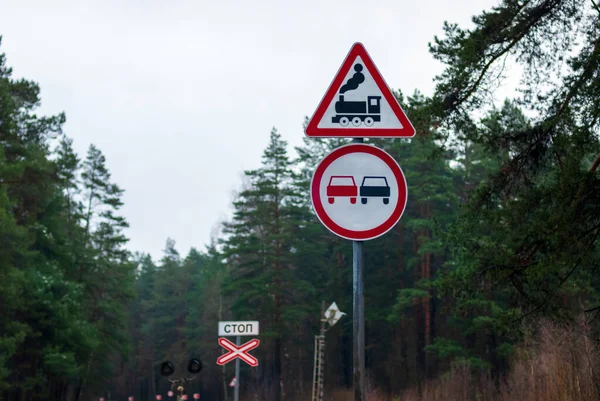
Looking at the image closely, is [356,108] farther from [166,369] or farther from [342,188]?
[166,369]

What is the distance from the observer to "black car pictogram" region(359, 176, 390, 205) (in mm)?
5586

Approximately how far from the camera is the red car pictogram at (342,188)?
220 inches

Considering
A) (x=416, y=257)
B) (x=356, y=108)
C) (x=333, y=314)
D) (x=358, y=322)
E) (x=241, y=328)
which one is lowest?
(x=358, y=322)

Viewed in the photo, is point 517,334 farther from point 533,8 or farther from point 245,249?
point 245,249

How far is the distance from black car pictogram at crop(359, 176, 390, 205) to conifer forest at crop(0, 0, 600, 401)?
6.46 m

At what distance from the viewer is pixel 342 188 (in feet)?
18.4

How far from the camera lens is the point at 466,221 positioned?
1388 centimetres

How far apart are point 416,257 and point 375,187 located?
145 ft

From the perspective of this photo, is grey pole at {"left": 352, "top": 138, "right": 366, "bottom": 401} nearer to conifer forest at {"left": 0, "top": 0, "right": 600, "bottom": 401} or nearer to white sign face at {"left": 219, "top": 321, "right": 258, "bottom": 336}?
conifer forest at {"left": 0, "top": 0, "right": 600, "bottom": 401}

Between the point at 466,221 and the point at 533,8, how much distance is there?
12.7 feet

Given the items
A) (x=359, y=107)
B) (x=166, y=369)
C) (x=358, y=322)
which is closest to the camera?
(x=358, y=322)

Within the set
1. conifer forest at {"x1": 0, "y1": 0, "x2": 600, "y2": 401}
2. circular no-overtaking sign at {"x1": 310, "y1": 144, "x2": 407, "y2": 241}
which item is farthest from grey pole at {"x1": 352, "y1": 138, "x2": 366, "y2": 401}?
conifer forest at {"x1": 0, "y1": 0, "x2": 600, "y2": 401}

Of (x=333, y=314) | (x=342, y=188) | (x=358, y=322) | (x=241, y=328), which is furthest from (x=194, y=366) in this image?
(x=342, y=188)

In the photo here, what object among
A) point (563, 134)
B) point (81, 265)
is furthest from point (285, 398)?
point (563, 134)
